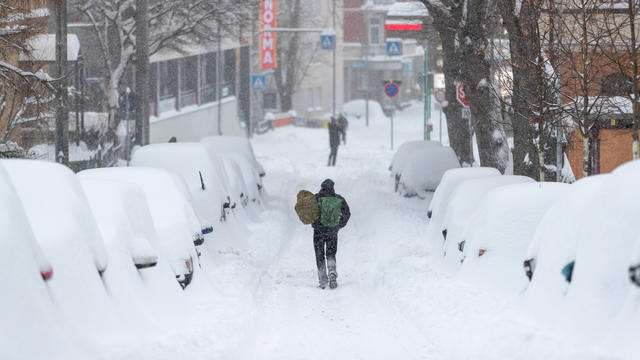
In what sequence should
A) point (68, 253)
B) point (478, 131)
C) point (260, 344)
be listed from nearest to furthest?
point (68, 253)
point (260, 344)
point (478, 131)

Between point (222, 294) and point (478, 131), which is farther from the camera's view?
point (478, 131)

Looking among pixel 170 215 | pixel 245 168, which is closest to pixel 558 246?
pixel 170 215

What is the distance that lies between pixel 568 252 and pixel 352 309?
4.70 metres

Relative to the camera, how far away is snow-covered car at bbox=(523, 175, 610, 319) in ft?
31.0

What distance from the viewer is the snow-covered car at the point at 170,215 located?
42.2 ft

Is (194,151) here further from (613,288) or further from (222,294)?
(613,288)

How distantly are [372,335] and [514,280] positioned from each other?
165cm

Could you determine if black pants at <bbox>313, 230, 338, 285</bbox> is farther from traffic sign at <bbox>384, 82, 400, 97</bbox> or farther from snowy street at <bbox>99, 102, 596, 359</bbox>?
traffic sign at <bbox>384, 82, 400, 97</bbox>

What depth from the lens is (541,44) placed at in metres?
17.0

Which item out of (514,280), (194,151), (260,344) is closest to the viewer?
(260,344)

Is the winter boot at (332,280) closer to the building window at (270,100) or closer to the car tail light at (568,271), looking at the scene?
the car tail light at (568,271)

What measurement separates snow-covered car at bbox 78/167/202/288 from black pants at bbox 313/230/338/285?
1528mm

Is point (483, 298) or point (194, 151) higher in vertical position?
point (194, 151)

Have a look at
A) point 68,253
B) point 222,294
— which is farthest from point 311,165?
point 68,253
